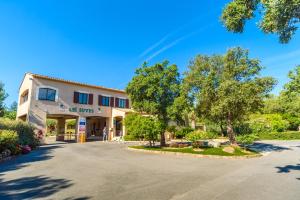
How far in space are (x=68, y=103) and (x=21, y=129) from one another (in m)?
8.43

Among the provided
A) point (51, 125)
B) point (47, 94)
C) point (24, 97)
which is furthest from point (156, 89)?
point (51, 125)

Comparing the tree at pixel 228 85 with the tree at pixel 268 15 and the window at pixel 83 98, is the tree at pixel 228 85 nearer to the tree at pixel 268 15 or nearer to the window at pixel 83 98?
the tree at pixel 268 15

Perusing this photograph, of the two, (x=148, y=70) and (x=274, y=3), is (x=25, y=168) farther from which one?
(x=148, y=70)

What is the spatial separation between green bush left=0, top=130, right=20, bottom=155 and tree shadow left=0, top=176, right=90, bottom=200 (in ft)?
18.3

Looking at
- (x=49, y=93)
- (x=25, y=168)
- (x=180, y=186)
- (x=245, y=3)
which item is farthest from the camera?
(x=49, y=93)

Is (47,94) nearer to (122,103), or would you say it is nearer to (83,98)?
(83,98)

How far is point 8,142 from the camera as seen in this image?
1227cm

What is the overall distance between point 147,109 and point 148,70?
3825 millimetres

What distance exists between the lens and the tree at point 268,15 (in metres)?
6.13

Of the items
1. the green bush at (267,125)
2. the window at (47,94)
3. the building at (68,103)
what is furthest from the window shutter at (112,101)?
the green bush at (267,125)

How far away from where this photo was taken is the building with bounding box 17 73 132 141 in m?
21.9

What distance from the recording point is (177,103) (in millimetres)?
18000

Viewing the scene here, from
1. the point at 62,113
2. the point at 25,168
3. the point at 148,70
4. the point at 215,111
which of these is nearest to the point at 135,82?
the point at 148,70

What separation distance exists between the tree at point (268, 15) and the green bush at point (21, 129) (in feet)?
50.7
